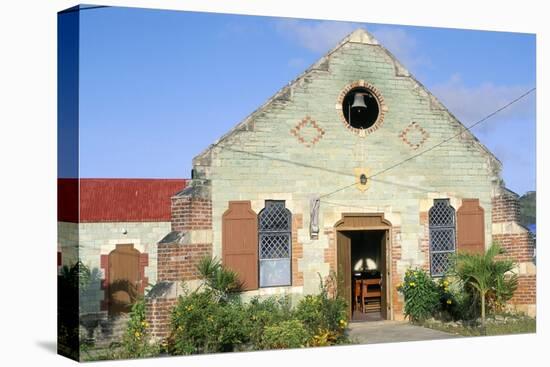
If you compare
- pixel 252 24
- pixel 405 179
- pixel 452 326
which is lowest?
pixel 452 326

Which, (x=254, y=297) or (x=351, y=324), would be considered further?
(x=351, y=324)

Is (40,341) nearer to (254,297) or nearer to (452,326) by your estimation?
(254,297)

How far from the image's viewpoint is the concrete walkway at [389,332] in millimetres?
18156

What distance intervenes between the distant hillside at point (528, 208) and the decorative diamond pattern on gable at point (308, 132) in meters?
5.15

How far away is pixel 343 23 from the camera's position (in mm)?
18734

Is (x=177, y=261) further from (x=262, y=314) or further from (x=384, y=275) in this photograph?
(x=384, y=275)

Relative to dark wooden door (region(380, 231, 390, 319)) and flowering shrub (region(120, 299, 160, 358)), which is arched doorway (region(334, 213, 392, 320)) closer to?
dark wooden door (region(380, 231, 390, 319))

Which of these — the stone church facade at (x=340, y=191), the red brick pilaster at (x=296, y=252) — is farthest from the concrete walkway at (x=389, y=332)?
the red brick pilaster at (x=296, y=252)

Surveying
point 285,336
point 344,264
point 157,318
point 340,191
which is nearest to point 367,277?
point 344,264

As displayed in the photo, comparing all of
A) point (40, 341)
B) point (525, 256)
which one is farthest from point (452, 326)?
point (40, 341)

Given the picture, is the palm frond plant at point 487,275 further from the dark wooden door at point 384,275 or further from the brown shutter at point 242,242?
the brown shutter at point 242,242

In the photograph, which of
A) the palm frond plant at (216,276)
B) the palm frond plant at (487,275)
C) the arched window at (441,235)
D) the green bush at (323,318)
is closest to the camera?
the palm frond plant at (216,276)

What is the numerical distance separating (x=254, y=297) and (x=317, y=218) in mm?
2137

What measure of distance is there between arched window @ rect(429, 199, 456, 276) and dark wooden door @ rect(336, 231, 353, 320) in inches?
77.8
